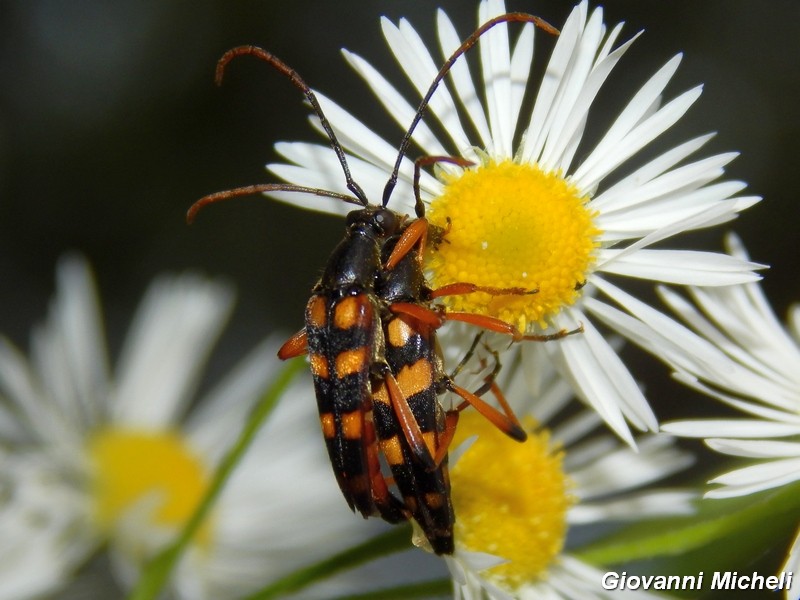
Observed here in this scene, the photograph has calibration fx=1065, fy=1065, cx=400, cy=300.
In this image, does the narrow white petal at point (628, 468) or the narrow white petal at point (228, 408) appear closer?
the narrow white petal at point (628, 468)

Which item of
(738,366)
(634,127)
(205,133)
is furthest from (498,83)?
(205,133)

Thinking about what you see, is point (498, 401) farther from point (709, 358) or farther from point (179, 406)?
point (179, 406)

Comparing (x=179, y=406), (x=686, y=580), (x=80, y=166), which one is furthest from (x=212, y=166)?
(x=686, y=580)

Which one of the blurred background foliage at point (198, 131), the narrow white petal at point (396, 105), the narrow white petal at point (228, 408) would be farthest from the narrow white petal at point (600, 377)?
the blurred background foliage at point (198, 131)


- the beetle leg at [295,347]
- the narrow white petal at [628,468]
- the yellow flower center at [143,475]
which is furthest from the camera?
the yellow flower center at [143,475]

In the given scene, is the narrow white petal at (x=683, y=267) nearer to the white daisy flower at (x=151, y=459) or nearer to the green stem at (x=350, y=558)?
the green stem at (x=350, y=558)

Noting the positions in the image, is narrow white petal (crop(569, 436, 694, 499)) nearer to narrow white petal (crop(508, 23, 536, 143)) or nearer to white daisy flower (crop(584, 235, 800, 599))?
white daisy flower (crop(584, 235, 800, 599))
